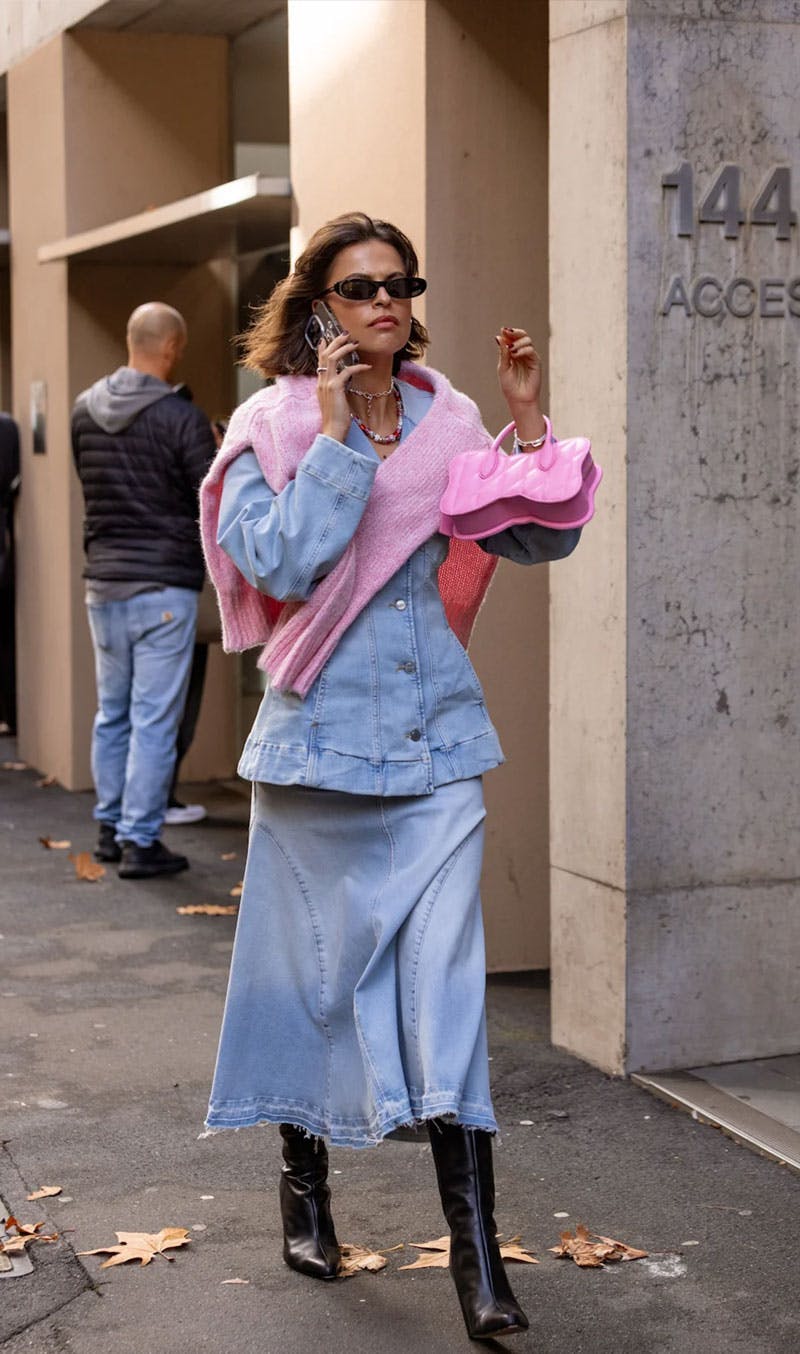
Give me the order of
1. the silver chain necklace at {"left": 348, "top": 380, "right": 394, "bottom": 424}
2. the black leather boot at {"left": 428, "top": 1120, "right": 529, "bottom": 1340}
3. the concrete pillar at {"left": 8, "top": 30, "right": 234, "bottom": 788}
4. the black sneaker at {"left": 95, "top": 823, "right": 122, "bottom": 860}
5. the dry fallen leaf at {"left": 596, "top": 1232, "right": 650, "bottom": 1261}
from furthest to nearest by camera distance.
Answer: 1. the concrete pillar at {"left": 8, "top": 30, "right": 234, "bottom": 788}
2. the black sneaker at {"left": 95, "top": 823, "right": 122, "bottom": 860}
3. the dry fallen leaf at {"left": 596, "top": 1232, "right": 650, "bottom": 1261}
4. the silver chain necklace at {"left": 348, "top": 380, "right": 394, "bottom": 424}
5. the black leather boot at {"left": 428, "top": 1120, "right": 529, "bottom": 1340}

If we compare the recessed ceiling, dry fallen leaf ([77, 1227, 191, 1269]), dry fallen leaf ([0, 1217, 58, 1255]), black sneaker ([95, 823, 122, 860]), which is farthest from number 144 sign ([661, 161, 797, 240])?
the recessed ceiling

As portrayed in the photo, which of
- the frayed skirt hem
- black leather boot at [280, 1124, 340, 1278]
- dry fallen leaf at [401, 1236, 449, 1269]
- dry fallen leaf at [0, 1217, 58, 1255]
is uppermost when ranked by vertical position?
the frayed skirt hem

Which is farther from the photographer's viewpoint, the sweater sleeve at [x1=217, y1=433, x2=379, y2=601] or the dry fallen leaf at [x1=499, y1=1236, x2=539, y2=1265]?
the dry fallen leaf at [x1=499, y1=1236, x2=539, y2=1265]

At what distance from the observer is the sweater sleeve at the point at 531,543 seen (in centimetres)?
411

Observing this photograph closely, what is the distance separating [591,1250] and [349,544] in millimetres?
1639

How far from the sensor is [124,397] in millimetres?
8922

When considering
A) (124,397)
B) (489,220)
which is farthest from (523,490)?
(124,397)

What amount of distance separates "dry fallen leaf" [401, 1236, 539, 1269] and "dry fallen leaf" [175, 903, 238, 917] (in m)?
3.69

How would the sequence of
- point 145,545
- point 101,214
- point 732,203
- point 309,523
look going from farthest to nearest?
point 101,214 → point 145,545 → point 732,203 → point 309,523

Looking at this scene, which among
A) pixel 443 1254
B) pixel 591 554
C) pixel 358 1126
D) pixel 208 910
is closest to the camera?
pixel 358 1126

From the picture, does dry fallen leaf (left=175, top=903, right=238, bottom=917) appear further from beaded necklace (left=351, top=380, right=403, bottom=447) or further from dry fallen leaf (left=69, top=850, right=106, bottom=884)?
beaded necklace (left=351, top=380, right=403, bottom=447)

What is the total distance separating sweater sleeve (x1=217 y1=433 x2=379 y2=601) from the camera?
3.93 m

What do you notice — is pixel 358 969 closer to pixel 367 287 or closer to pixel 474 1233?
pixel 474 1233

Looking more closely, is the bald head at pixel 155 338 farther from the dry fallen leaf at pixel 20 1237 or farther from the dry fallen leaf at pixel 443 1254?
the dry fallen leaf at pixel 443 1254
